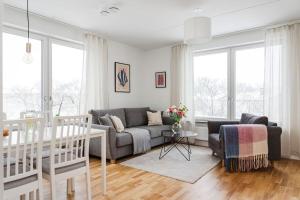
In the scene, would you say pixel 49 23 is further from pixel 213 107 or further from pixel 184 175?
pixel 213 107

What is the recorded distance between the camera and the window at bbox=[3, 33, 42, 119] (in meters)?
3.19

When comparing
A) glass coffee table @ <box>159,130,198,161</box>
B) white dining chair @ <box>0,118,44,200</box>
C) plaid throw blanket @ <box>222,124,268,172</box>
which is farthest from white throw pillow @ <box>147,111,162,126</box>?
white dining chair @ <box>0,118,44,200</box>

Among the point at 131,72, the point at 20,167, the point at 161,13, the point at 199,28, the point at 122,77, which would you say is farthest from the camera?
the point at 131,72

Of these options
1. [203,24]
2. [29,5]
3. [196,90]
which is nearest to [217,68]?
[196,90]

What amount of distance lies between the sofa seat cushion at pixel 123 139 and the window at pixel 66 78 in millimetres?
1146

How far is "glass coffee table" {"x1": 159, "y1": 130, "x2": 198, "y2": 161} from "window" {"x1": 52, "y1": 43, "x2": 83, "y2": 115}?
1860 mm

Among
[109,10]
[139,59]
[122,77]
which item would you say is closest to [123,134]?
[122,77]

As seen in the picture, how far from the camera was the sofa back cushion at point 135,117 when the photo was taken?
15.3ft

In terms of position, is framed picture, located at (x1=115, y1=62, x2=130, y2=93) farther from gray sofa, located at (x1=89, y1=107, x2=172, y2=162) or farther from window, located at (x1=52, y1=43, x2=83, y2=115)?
window, located at (x1=52, y1=43, x2=83, y2=115)

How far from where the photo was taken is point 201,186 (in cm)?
257

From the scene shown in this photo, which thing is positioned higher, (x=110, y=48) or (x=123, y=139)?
(x=110, y=48)

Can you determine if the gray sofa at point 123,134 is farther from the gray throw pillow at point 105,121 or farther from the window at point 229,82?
the window at point 229,82

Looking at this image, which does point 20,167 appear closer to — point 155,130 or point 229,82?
point 155,130

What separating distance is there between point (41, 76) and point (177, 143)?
10.3 feet
